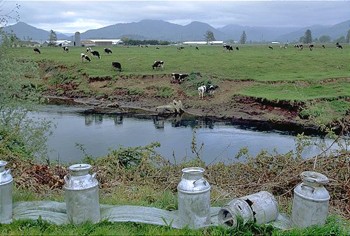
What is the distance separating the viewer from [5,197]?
3930 mm

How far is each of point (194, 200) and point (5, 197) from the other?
2028 mm

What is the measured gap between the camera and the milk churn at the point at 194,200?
380 cm

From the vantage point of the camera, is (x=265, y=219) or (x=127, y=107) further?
(x=127, y=107)

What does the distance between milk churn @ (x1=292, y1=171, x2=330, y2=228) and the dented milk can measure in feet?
0.89

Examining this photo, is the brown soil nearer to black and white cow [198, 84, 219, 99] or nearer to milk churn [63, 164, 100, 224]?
black and white cow [198, 84, 219, 99]

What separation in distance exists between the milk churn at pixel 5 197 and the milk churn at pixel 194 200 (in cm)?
185

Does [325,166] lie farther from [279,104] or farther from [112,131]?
[279,104]

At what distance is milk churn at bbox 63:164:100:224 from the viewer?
12.6ft

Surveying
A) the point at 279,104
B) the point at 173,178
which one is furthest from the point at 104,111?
the point at 173,178

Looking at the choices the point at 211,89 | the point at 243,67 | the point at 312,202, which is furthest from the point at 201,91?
the point at 312,202

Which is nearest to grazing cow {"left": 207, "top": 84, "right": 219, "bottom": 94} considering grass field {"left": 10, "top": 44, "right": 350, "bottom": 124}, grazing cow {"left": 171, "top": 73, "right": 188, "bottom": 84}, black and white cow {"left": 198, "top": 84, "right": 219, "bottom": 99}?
black and white cow {"left": 198, "top": 84, "right": 219, "bottom": 99}

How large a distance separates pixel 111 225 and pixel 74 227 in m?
0.38

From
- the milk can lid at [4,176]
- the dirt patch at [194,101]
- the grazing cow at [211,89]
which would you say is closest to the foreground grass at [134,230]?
the milk can lid at [4,176]

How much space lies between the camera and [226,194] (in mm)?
4941
